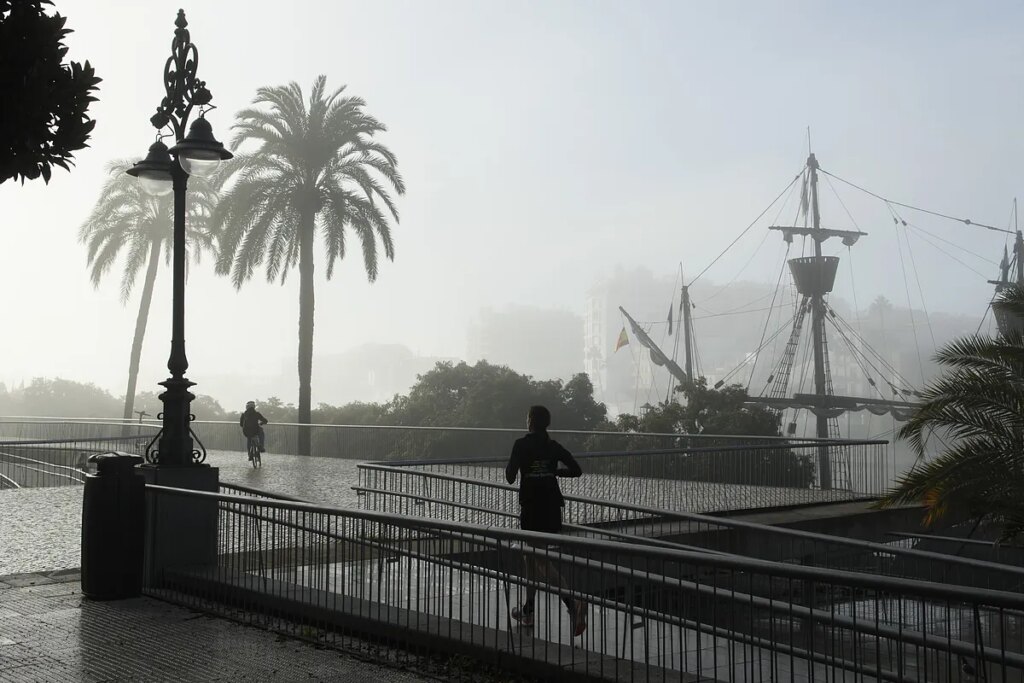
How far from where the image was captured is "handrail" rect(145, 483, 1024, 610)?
437cm

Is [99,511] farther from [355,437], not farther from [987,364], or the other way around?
[355,437]

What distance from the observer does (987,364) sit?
14289mm

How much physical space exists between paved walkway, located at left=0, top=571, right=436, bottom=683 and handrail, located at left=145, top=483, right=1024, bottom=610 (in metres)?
0.92

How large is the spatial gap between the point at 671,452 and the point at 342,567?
1077 centimetres

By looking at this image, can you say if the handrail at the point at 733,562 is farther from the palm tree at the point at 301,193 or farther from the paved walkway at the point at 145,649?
the palm tree at the point at 301,193

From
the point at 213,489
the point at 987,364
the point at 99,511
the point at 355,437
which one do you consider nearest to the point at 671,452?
the point at 987,364

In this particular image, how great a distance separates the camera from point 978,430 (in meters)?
14.1

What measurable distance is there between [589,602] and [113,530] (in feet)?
15.3

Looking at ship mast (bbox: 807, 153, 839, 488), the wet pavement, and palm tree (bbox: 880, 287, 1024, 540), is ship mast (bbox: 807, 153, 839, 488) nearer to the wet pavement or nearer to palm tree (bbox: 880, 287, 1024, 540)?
the wet pavement

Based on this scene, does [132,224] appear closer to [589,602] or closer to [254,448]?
[254,448]

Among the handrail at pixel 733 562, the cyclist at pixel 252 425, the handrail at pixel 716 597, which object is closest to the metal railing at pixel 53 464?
the cyclist at pixel 252 425

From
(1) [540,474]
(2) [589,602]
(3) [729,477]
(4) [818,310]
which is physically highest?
(4) [818,310]

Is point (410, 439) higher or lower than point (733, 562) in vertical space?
higher

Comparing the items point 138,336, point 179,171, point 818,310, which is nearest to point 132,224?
point 138,336
